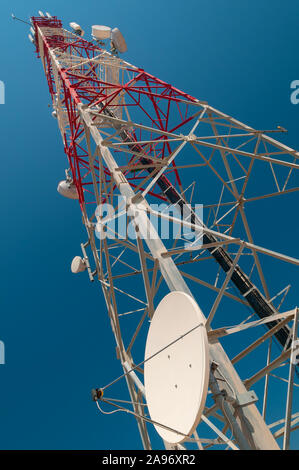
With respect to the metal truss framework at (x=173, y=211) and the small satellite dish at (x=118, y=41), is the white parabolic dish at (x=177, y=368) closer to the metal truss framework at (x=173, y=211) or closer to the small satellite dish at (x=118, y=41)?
the metal truss framework at (x=173, y=211)

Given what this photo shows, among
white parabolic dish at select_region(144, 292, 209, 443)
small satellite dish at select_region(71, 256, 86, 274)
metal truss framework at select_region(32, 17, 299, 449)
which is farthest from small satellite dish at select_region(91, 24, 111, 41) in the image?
white parabolic dish at select_region(144, 292, 209, 443)

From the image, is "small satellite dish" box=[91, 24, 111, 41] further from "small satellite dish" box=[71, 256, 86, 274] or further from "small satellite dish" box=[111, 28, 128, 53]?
"small satellite dish" box=[71, 256, 86, 274]

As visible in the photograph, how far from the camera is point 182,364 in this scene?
15.8 feet

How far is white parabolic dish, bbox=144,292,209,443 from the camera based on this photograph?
162 inches

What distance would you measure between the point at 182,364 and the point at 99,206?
5.94m

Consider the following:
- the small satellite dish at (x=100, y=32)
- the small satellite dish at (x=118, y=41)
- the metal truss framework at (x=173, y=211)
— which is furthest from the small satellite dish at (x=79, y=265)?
the small satellite dish at (x=100, y=32)

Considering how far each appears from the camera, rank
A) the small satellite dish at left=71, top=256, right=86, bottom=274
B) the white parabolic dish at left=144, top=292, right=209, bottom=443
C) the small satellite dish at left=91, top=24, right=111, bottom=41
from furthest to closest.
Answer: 1. the small satellite dish at left=91, top=24, right=111, bottom=41
2. the small satellite dish at left=71, top=256, right=86, bottom=274
3. the white parabolic dish at left=144, top=292, right=209, bottom=443

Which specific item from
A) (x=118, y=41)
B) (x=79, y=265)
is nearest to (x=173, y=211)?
(x=79, y=265)

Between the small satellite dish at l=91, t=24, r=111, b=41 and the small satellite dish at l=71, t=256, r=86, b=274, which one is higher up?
the small satellite dish at l=91, t=24, r=111, b=41

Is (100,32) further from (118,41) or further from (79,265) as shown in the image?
(79,265)

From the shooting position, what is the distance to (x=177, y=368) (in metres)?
4.98

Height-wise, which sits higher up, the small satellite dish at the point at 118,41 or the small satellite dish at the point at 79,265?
the small satellite dish at the point at 118,41

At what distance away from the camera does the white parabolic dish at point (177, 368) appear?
162 inches
